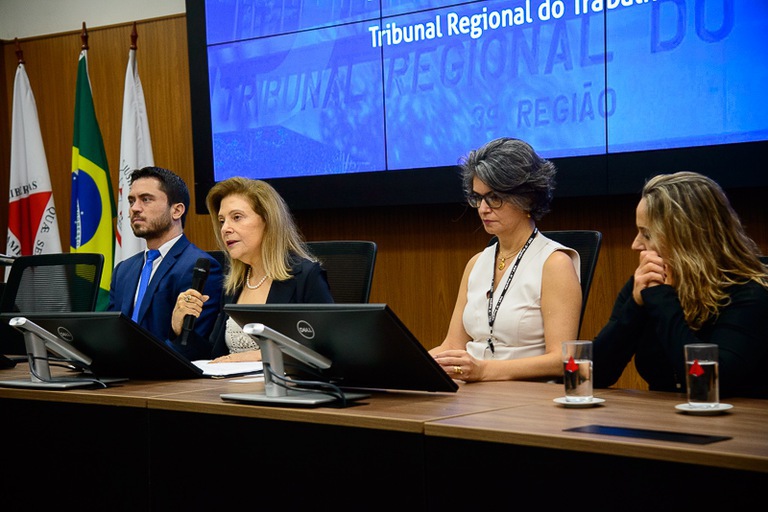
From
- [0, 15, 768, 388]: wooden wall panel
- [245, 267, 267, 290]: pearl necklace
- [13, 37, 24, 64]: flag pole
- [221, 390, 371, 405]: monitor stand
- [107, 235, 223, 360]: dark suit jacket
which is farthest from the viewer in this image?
[13, 37, 24, 64]: flag pole

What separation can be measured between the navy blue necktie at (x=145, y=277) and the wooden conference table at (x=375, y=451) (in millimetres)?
1034

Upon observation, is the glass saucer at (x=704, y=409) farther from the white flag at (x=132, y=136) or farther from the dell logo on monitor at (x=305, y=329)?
the white flag at (x=132, y=136)

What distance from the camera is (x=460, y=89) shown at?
432 centimetres

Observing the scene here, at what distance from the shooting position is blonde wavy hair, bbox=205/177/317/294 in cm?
317

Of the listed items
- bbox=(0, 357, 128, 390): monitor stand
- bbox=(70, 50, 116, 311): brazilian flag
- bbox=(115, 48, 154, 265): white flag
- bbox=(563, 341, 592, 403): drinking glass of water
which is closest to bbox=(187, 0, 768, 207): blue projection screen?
bbox=(115, 48, 154, 265): white flag

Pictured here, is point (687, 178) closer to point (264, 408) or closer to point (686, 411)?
point (686, 411)

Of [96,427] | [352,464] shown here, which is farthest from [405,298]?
[352,464]

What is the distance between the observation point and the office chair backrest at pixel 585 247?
2818mm

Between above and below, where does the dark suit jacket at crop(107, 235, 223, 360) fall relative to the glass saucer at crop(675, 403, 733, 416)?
above

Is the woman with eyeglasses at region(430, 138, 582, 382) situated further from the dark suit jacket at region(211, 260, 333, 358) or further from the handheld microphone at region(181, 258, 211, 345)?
the handheld microphone at region(181, 258, 211, 345)

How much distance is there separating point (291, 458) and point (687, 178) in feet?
3.52

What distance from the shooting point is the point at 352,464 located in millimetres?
1918

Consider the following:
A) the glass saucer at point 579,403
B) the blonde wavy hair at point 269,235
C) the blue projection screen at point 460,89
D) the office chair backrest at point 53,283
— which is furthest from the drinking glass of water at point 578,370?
the office chair backrest at point 53,283

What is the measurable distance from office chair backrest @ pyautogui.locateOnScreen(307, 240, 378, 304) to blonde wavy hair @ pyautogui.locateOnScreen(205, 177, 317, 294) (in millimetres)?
66
